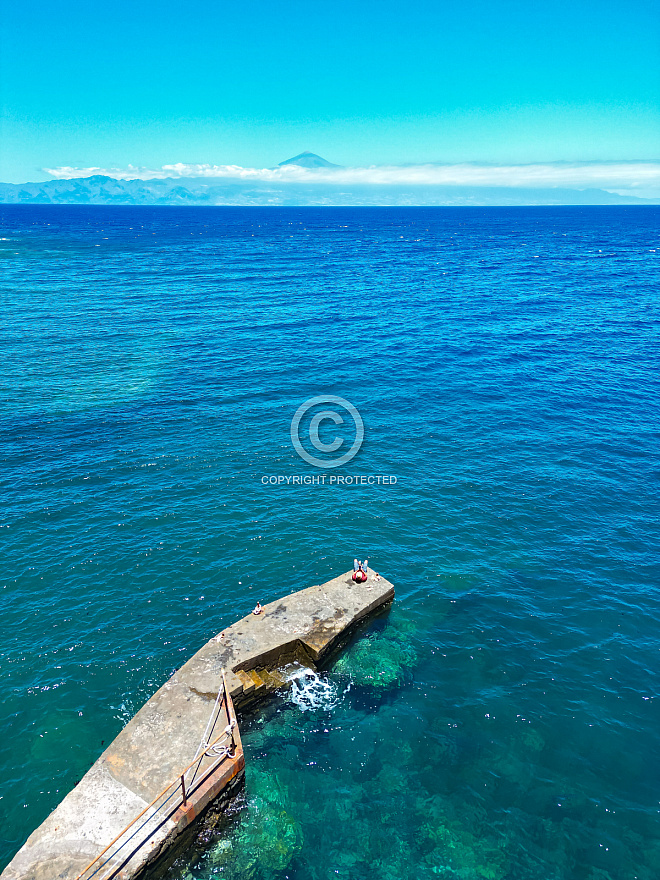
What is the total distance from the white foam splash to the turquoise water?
0.18 metres

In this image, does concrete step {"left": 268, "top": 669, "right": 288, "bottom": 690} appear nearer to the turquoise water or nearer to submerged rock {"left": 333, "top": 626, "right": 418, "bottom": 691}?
the turquoise water

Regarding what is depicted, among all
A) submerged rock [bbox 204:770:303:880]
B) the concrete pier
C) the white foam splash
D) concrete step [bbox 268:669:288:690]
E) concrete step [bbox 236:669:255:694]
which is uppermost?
the concrete pier

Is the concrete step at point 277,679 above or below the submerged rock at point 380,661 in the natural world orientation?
above

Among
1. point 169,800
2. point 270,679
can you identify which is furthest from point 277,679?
point 169,800

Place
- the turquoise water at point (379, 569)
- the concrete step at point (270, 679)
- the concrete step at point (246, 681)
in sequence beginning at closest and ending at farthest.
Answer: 1. the turquoise water at point (379, 569)
2. the concrete step at point (246, 681)
3. the concrete step at point (270, 679)

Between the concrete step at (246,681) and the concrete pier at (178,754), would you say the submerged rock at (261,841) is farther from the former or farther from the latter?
the concrete step at (246,681)

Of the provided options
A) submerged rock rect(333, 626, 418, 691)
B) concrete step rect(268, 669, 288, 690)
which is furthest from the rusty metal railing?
submerged rock rect(333, 626, 418, 691)

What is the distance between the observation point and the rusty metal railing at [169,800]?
19.6 metres

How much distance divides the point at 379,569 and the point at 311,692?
35.7ft

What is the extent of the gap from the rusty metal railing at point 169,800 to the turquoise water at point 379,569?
89.9 inches

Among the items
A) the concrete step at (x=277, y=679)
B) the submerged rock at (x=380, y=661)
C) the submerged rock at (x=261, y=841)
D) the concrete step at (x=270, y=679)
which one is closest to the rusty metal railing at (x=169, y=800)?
the submerged rock at (x=261, y=841)

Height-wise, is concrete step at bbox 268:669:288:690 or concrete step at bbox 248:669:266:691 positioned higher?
concrete step at bbox 248:669:266:691

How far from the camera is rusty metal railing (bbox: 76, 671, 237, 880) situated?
1959 centimetres

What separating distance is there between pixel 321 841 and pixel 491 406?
158 feet
